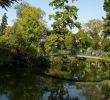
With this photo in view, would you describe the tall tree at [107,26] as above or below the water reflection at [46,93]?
above

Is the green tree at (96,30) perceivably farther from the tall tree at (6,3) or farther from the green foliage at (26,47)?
the tall tree at (6,3)

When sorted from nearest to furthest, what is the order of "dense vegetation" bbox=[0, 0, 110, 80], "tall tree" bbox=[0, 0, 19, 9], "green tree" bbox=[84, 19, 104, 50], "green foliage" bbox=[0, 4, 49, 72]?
"tall tree" bbox=[0, 0, 19, 9] → "green foliage" bbox=[0, 4, 49, 72] → "dense vegetation" bbox=[0, 0, 110, 80] → "green tree" bbox=[84, 19, 104, 50]

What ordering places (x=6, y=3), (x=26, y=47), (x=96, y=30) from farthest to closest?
(x=96, y=30)
(x=26, y=47)
(x=6, y=3)

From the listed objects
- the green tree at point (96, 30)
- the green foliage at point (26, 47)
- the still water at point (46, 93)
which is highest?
the green tree at point (96, 30)

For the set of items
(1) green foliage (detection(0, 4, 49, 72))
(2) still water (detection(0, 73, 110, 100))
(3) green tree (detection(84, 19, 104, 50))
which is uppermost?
(3) green tree (detection(84, 19, 104, 50))

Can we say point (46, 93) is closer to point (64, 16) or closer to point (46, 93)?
point (46, 93)

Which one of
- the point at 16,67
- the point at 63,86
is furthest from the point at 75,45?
the point at 63,86

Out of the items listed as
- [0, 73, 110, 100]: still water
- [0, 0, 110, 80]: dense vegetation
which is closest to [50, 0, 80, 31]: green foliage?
[0, 0, 110, 80]: dense vegetation

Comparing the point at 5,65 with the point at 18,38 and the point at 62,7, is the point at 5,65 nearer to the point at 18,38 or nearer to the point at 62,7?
the point at 18,38

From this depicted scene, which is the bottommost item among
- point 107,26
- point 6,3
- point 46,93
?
point 46,93

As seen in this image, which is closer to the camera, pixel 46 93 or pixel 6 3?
pixel 6 3

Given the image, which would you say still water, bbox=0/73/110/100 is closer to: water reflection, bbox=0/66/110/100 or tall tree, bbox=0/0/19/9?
water reflection, bbox=0/66/110/100

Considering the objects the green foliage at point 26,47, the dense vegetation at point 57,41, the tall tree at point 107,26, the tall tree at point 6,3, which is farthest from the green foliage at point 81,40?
the tall tree at point 6,3

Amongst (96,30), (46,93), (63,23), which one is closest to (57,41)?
(63,23)
